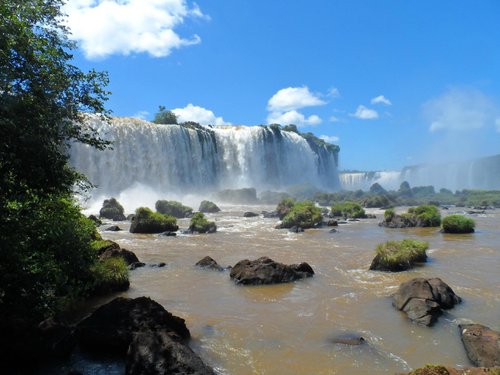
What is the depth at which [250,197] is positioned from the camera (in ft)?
225

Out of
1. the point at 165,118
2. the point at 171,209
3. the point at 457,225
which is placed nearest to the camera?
the point at 457,225

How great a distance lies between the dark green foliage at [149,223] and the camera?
29.3 meters

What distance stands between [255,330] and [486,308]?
6648 millimetres

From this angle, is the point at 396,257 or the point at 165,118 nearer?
the point at 396,257

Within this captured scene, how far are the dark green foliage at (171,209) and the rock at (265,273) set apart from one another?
2928 centimetres

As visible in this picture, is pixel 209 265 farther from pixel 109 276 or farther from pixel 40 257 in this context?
pixel 40 257

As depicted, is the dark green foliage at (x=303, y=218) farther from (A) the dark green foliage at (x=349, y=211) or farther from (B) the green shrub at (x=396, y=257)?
(B) the green shrub at (x=396, y=257)

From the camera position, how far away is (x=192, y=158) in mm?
67188

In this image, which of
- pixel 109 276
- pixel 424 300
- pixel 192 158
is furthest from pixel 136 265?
pixel 192 158

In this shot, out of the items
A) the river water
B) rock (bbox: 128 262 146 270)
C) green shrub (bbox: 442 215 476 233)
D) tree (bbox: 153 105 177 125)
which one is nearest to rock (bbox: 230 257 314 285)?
the river water

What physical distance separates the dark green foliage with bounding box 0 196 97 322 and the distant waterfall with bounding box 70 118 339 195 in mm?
41663

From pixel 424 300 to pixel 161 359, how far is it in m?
7.25

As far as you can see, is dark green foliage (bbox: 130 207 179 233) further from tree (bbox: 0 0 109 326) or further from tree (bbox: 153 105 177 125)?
tree (bbox: 153 105 177 125)

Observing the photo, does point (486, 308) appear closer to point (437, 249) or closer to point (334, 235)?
point (437, 249)
